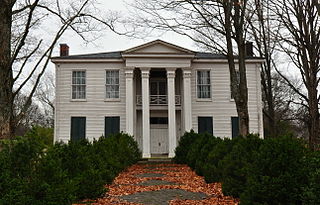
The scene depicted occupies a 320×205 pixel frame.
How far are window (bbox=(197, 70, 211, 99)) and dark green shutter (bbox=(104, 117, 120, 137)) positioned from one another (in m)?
6.40

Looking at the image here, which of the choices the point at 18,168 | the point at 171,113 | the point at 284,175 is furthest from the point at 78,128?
the point at 284,175

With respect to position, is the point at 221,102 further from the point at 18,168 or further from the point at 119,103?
the point at 18,168

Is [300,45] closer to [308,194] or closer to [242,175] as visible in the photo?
[242,175]

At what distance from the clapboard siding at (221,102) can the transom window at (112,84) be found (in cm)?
558

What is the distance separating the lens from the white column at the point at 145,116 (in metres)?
24.4

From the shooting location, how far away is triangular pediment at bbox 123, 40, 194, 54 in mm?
25047

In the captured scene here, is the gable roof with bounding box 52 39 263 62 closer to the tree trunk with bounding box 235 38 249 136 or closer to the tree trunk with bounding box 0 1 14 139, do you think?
the tree trunk with bounding box 235 38 249 136

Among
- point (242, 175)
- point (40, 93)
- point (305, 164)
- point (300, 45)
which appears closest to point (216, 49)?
point (300, 45)

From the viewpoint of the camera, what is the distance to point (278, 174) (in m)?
5.81

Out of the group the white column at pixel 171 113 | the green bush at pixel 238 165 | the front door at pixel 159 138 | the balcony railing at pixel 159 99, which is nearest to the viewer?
the green bush at pixel 238 165

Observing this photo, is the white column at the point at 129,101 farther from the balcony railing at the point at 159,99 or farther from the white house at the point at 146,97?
the balcony railing at the point at 159,99

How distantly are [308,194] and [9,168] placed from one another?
433cm

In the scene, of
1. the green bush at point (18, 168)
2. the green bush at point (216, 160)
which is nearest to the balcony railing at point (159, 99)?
the green bush at point (216, 160)

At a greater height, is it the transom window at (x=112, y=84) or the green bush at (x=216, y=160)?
the transom window at (x=112, y=84)
